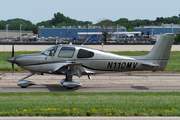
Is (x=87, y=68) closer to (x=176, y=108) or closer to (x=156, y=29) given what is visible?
(x=176, y=108)

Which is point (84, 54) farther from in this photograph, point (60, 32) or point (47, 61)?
point (60, 32)

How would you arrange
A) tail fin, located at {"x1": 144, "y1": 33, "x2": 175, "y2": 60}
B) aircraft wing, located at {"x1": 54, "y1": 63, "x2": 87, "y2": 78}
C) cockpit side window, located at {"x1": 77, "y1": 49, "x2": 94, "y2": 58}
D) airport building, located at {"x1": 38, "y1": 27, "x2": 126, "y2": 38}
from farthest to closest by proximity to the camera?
airport building, located at {"x1": 38, "y1": 27, "x2": 126, "y2": 38}
tail fin, located at {"x1": 144, "y1": 33, "x2": 175, "y2": 60}
cockpit side window, located at {"x1": 77, "y1": 49, "x2": 94, "y2": 58}
aircraft wing, located at {"x1": 54, "y1": 63, "x2": 87, "y2": 78}

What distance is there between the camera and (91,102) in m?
9.69

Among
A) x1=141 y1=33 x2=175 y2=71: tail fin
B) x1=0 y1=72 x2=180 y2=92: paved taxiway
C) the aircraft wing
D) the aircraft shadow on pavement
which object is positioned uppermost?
x1=141 y1=33 x2=175 y2=71: tail fin

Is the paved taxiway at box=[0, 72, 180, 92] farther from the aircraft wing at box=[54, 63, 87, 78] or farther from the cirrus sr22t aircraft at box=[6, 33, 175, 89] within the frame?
the aircraft wing at box=[54, 63, 87, 78]

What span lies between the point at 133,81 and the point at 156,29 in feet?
454

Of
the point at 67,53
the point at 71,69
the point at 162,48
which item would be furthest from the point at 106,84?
the point at 162,48

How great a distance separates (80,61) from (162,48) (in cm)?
429

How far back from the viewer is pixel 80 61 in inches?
540

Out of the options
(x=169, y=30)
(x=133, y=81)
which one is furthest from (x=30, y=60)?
(x=169, y=30)

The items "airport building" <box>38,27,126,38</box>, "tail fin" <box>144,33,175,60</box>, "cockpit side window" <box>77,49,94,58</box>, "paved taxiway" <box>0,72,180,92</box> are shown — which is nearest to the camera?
"paved taxiway" <box>0,72,180,92</box>

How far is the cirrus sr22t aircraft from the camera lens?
532 inches

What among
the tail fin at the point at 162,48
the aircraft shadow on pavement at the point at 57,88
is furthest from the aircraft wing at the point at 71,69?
the tail fin at the point at 162,48

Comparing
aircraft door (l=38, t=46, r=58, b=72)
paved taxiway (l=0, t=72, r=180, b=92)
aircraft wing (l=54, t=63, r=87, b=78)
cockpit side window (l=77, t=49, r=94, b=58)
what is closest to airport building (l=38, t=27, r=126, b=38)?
paved taxiway (l=0, t=72, r=180, b=92)
